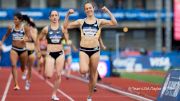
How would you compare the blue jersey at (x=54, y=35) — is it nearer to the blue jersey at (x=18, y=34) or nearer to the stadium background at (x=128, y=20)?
the blue jersey at (x=18, y=34)

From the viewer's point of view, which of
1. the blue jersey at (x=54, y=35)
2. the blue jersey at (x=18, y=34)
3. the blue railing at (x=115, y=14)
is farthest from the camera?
the blue railing at (x=115, y=14)

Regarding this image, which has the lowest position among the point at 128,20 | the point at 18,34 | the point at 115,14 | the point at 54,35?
the point at 128,20

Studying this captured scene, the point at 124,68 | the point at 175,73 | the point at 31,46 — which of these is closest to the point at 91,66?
the point at 175,73

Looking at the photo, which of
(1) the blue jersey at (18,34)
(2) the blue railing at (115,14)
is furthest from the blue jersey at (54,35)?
(2) the blue railing at (115,14)

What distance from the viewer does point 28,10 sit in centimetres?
5566

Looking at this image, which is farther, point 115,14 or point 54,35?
point 115,14

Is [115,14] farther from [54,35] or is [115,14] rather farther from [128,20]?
[54,35]

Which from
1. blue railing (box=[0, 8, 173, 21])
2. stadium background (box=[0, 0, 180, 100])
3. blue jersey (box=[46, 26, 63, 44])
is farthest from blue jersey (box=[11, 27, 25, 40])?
blue railing (box=[0, 8, 173, 21])

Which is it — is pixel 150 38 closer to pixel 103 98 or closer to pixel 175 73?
pixel 103 98

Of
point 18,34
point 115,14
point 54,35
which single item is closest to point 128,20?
point 115,14

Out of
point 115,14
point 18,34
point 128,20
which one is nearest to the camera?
point 18,34

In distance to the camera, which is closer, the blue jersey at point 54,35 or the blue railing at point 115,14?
the blue jersey at point 54,35

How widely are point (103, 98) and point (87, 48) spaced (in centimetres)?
276

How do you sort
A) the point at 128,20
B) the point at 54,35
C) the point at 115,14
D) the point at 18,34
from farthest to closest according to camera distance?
the point at 128,20 < the point at 115,14 < the point at 18,34 < the point at 54,35
